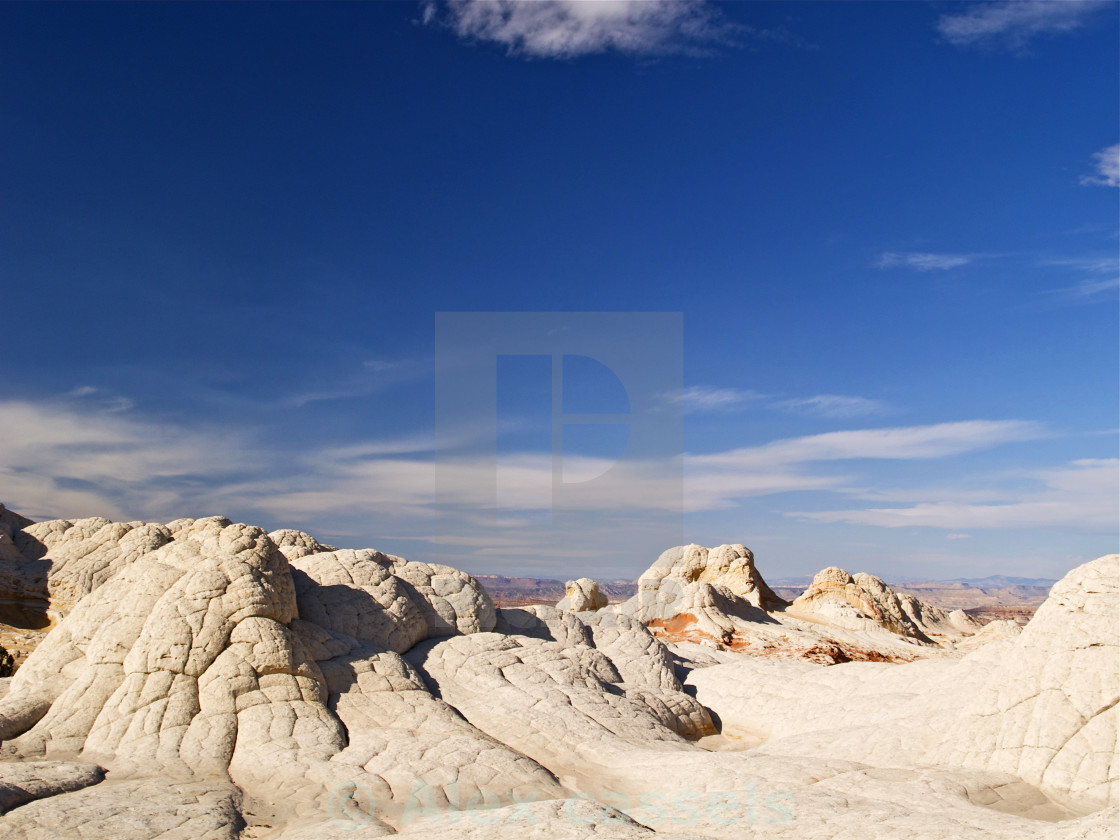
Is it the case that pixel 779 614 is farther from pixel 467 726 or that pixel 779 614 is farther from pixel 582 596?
pixel 467 726

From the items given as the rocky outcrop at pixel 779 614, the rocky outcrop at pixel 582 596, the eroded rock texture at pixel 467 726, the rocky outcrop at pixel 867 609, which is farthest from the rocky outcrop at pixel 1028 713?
the rocky outcrop at pixel 867 609

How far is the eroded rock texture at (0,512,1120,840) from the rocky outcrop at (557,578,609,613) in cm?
1157

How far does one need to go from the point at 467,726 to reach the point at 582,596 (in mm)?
16382

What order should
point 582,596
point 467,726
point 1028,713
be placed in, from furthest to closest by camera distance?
point 582,596, point 467,726, point 1028,713

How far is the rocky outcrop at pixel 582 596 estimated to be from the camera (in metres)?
27.7

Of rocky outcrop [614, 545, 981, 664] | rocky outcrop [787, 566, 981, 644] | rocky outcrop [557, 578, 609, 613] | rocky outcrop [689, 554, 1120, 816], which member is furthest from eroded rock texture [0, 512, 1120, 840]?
rocky outcrop [787, 566, 981, 644]

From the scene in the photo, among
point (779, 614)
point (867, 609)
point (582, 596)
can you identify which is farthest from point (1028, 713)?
point (867, 609)

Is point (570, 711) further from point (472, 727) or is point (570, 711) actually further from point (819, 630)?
point (819, 630)

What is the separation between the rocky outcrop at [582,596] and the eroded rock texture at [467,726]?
11566mm

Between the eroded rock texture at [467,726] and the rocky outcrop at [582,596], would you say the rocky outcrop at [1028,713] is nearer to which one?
the eroded rock texture at [467,726]

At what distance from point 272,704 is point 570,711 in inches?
190

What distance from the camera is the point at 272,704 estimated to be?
10.9m

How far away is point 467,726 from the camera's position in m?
11.7

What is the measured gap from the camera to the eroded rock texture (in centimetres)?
799
